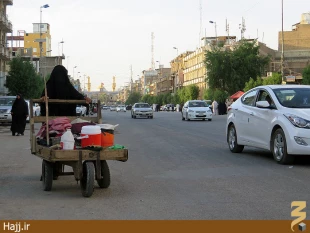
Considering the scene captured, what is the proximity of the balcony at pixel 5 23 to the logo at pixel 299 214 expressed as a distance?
57.8 meters

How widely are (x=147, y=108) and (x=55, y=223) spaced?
44.4m

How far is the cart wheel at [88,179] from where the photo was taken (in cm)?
759

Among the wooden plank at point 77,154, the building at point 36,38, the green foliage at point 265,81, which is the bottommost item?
the wooden plank at point 77,154

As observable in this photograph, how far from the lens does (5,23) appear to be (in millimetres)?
63062

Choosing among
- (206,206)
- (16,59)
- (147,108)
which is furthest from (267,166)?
(16,59)

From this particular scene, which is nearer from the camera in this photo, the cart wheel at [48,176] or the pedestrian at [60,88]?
the cart wheel at [48,176]

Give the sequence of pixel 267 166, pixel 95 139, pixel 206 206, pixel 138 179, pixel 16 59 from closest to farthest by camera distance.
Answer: pixel 206 206 < pixel 95 139 < pixel 138 179 < pixel 267 166 < pixel 16 59

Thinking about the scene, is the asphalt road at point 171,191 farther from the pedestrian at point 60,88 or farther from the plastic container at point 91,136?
the pedestrian at point 60,88

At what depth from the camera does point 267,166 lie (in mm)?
11070

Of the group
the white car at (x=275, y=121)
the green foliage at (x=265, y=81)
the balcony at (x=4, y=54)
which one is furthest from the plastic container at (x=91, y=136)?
the green foliage at (x=265, y=81)

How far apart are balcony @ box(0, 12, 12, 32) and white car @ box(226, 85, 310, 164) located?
51.7 m

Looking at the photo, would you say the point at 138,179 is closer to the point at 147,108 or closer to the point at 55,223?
the point at 55,223

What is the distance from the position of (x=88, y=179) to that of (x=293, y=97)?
19.8 ft

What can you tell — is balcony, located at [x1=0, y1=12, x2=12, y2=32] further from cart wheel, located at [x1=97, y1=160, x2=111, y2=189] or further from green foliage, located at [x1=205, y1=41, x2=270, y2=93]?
cart wheel, located at [x1=97, y1=160, x2=111, y2=189]
